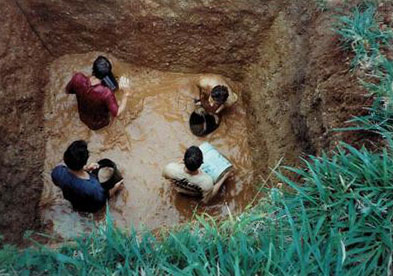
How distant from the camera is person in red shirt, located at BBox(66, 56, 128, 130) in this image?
12.9ft

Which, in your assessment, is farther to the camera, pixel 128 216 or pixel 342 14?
pixel 128 216

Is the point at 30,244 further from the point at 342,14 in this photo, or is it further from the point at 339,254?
the point at 342,14

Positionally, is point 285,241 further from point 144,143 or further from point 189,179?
point 144,143

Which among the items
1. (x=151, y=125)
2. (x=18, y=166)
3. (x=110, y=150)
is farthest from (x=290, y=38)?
(x=18, y=166)

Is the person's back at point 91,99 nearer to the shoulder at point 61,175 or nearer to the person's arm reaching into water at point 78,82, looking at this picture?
the person's arm reaching into water at point 78,82

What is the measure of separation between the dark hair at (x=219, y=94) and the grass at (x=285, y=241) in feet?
4.64

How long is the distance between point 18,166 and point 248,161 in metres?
2.03

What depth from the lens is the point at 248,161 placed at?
4.27 metres

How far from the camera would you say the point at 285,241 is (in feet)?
8.43

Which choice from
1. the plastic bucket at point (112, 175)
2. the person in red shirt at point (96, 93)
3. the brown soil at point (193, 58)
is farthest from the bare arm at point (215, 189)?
the person in red shirt at point (96, 93)

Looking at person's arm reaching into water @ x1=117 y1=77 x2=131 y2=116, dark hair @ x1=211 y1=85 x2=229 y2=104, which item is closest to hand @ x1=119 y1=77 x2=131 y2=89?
person's arm reaching into water @ x1=117 y1=77 x2=131 y2=116

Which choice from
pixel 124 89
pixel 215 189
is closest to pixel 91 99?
pixel 124 89

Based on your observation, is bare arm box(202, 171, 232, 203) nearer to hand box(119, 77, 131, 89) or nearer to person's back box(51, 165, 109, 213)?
person's back box(51, 165, 109, 213)

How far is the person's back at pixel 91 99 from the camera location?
3.94 metres
